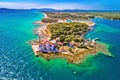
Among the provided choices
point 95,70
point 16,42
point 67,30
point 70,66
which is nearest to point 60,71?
point 70,66

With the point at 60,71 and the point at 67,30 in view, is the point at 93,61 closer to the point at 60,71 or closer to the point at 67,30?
the point at 60,71

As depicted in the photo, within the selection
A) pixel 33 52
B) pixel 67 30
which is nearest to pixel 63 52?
pixel 33 52

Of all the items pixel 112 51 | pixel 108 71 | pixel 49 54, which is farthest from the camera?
pixel 112 51

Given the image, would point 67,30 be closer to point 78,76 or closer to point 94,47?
point 94,47

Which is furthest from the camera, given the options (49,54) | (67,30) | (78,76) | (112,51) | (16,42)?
(67,30)

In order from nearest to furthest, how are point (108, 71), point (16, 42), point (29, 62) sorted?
point (108, 71) → point (29, 62) → point (16, 42)

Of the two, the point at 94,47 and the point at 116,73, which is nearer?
the point at 116,73

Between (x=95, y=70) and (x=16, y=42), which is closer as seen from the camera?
(x=95, y=70)

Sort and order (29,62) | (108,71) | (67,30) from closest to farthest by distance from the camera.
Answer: (108,71) → (29,62) → (67,30)
